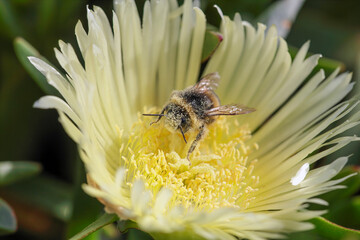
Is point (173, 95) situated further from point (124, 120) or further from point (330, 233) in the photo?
point (330, 233)

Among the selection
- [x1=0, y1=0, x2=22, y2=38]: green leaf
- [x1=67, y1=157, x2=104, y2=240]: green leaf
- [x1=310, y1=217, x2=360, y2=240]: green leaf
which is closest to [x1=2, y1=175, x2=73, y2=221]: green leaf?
[x1=67, y1=157, x2=104, y2=240]: green leaf

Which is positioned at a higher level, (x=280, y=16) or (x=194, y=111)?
(x=280, y=16)

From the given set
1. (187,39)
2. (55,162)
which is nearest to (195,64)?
(187,39)

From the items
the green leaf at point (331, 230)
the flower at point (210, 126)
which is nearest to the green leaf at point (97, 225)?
the flower at point (210, 126)

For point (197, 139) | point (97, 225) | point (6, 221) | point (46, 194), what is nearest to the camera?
point (97, 225)

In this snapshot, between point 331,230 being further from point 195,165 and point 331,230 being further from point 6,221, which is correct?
point 6,221

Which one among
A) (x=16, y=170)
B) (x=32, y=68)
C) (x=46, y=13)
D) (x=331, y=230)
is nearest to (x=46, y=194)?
(x=16, y=170)

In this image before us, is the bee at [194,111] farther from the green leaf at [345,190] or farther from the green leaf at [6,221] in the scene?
the green leaf at [6,221]

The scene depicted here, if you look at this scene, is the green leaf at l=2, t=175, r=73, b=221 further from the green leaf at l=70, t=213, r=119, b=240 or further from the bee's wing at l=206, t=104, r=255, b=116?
the bee's wing at l=206, t=104, r=255, b=116
